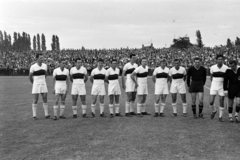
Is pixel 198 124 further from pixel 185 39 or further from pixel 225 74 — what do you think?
pixel 185 39

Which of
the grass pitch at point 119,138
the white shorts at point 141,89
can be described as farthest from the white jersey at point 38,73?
the white shorts at point 141,89

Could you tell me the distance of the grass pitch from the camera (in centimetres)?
681

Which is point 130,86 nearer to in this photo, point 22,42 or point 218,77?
point 218,77

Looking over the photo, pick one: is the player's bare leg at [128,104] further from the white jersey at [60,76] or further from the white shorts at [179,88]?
the white jersey at [60,76]

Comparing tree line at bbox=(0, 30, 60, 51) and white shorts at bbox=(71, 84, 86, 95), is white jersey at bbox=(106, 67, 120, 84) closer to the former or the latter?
white shorts at bbox=(71, 84, 86, 95)

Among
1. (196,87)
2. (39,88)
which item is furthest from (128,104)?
(39,88)

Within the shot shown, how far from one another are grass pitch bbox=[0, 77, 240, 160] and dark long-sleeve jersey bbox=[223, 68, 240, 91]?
1.29m

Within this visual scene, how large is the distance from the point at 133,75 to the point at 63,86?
269 cm

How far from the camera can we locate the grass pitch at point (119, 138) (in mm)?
6809

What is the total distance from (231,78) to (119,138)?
4.62 meters

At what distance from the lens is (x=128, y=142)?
775 cm

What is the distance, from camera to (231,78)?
1033 centimetres

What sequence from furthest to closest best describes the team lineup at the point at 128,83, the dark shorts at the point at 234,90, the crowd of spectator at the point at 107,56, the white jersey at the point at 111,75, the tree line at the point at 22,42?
1. the tree line at the point at 22,42
2. the crowd of spectator at the point at 107,56
3. the white jersey at the point at 111,75
4. the team lineup at the point at 128,83
5. the dark shorts at the point at 234,90

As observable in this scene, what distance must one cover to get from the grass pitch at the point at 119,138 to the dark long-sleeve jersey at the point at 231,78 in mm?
1294
